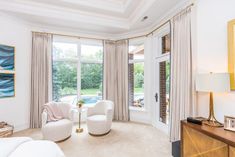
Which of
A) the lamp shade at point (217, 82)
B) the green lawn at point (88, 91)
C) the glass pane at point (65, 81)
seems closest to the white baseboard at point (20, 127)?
the glass pane at point (65, 81)

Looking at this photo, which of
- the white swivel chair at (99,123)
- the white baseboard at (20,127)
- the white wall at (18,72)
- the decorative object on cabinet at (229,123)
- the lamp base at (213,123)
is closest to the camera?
the decorative object on cabinet at (229,123)

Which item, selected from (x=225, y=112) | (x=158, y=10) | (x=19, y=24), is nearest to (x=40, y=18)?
(x=19, y=24)

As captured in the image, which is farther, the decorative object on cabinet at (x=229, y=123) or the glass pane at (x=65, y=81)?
the glass pane at (x=65, y=81)

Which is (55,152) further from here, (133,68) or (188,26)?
(133,68)

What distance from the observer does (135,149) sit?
2.81 m

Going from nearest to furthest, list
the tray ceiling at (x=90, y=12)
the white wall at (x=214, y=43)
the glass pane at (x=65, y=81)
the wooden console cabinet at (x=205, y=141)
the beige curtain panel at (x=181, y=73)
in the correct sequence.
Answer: the wooden console cabinet at (x=205, y=141) < the white wall at (x=214, y=43) < the beige curtain panel at (x=181, y=73) < the tray ceiling at (x=90, y=12) < the glass pane at (x=65, y=81)

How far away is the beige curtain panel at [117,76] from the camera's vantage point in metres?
4.78

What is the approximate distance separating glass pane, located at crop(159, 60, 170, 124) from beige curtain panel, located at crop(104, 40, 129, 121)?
121cm

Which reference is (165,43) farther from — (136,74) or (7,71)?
(7,71)

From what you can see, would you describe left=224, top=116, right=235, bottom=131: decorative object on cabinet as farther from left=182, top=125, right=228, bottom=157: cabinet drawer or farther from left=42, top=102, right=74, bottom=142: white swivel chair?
left=42, top=102, right=74, bottom=142: white swivel chair

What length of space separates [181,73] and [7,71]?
4178 millimetres

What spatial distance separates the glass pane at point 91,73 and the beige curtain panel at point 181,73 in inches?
105

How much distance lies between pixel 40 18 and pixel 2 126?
2.82 m

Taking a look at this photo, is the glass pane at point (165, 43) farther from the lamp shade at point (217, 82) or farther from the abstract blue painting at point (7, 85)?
the abstract blue painting at point (7, 85)
